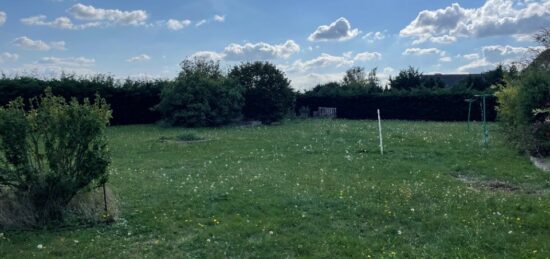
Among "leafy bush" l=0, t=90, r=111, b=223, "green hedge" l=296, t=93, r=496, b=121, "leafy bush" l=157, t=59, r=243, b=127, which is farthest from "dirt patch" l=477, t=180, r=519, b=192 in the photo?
"green hedge" l=296, t=93, r=496, b=121

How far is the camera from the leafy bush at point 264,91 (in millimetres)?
27312

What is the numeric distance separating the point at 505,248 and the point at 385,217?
158 centimetres

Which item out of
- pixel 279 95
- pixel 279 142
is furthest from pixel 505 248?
pixel 279 95

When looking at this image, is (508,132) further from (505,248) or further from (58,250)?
(58,250)

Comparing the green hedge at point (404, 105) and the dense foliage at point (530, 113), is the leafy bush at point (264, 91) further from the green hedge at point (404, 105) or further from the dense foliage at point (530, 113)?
the dense foliage at point (530, 113)

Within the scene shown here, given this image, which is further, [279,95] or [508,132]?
[279,95]

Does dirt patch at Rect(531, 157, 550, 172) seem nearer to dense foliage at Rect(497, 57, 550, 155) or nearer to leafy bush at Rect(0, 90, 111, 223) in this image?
dense foliage at Rect(497, 57, 550, 155)

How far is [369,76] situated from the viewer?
5734 cm

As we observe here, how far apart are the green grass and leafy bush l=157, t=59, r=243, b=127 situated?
486 inches

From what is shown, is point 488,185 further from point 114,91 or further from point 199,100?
point 114,91

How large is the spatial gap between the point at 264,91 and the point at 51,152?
21.5 meters

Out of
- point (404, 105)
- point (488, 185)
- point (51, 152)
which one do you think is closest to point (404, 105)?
point (404, 105)

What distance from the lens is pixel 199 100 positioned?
24.6 m

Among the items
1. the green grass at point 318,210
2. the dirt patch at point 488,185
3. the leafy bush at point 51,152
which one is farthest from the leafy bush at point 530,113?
the leafy bush at point 51,152
